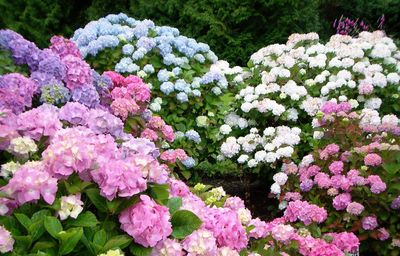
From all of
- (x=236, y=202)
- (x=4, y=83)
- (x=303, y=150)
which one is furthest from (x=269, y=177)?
(x=4, y=83)

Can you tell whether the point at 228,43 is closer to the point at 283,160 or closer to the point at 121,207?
the point at 283,160

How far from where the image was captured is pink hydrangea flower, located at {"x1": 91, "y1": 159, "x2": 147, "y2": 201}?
1937 mm

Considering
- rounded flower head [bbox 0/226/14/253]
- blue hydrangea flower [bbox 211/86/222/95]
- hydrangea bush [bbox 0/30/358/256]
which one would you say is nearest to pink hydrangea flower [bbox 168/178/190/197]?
hydrangea bush [bbox 0/30/358/256]

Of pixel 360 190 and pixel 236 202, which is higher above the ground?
pixel 236 202

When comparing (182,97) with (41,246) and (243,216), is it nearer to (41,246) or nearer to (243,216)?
(243,216)

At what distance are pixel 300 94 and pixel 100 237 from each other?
11.3ft

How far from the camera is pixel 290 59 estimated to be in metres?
5.48

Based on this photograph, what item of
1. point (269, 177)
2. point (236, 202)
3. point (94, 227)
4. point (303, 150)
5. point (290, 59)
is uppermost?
point (94, 227)

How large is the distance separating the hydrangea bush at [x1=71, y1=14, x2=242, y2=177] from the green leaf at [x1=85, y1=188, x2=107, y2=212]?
10.2ft

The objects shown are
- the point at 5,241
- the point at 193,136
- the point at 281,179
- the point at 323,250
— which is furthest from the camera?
the point at 193,136

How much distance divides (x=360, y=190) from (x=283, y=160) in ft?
2.71

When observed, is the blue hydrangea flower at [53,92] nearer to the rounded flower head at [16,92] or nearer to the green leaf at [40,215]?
the rounded flower head at [16,92]

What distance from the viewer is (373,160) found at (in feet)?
12.6

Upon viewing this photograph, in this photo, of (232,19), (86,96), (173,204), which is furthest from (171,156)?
(232,19)
